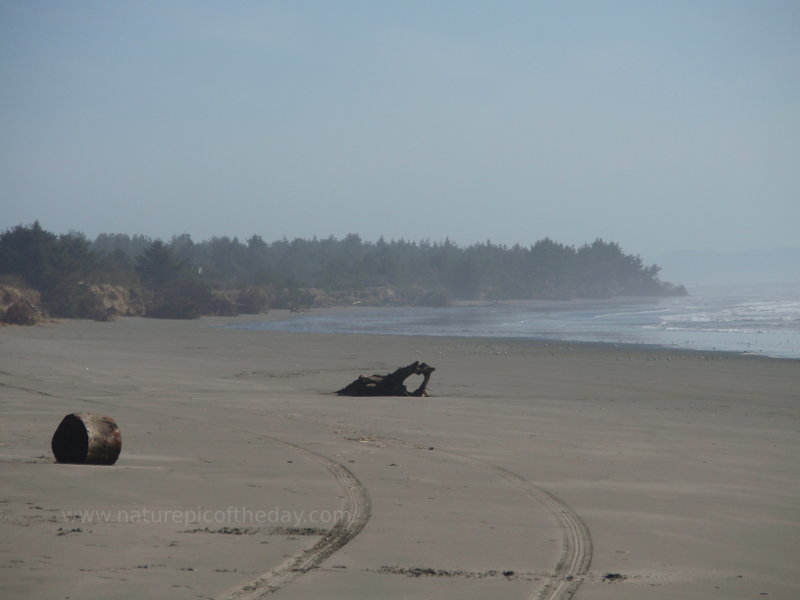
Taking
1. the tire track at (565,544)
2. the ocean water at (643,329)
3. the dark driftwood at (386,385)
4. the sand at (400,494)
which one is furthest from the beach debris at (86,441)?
the ocean water at (643,329)

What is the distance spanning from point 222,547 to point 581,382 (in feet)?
45.1

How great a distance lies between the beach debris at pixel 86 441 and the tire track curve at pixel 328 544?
194 cm

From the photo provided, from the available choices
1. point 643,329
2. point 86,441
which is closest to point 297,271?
point 643,329

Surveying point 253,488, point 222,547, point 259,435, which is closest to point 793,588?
point 222,547

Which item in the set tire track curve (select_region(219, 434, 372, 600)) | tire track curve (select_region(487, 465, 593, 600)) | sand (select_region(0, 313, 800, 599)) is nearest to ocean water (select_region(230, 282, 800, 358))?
sand (select_region(0, 313, 800, 599))

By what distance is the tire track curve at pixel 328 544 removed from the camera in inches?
182

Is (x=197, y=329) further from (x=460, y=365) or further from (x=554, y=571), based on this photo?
(x=554, y=571)

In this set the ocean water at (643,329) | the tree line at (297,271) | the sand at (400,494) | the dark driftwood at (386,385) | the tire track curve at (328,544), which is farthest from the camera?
the tree line at (297,271)

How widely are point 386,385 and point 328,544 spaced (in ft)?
32.3

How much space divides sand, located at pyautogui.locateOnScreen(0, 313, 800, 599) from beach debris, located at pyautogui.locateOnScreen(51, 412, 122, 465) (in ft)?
0.47

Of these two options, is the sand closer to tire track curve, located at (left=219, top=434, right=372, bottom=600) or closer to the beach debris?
tire track curve, located at (left=219, top=434, right=372, bottom=600)

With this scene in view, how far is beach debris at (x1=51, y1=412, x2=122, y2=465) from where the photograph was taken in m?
7.68

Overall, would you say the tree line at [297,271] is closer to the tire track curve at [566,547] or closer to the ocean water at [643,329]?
the ocean water at [643,329]

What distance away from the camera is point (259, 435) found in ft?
33.3
